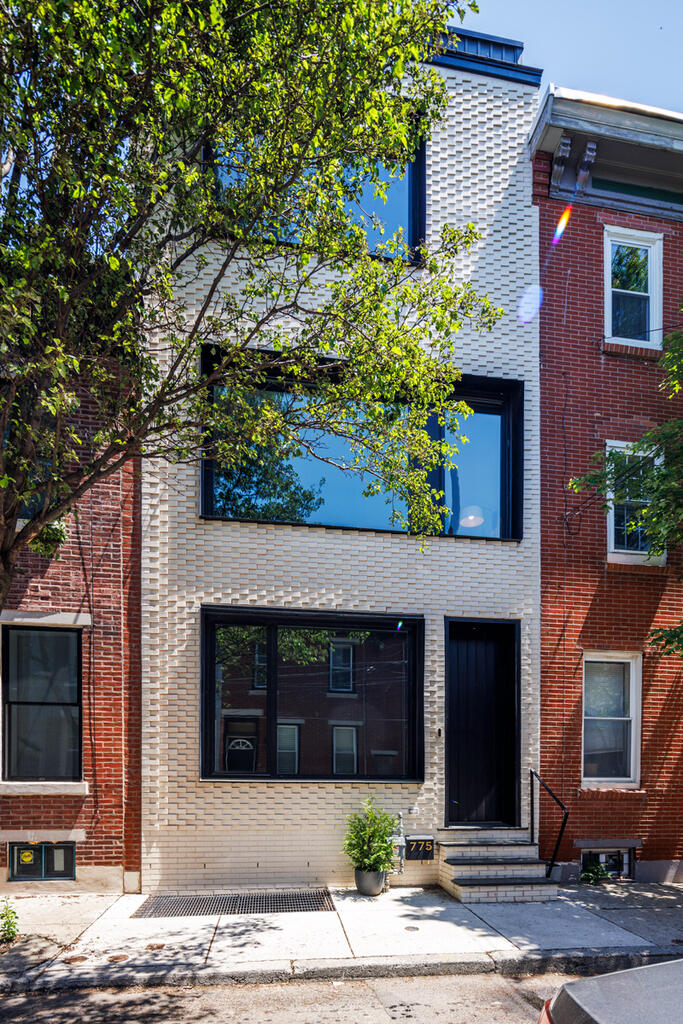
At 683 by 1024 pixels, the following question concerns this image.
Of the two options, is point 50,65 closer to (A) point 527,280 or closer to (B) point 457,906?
(A) point 527,280

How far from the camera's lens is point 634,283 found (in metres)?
10.8

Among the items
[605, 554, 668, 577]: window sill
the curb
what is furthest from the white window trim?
the curb

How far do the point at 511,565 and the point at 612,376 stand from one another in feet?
10.4

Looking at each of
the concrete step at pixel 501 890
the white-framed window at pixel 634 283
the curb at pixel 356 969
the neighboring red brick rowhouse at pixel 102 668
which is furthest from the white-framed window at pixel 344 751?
the white-framed window at pixel 634 283

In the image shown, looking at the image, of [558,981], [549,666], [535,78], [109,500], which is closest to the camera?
[558,981]

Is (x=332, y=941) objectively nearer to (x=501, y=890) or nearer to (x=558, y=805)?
(x=501, y=890)

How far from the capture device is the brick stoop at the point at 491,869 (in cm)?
847

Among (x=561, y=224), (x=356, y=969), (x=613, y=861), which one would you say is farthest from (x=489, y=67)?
(x=356, y=969)

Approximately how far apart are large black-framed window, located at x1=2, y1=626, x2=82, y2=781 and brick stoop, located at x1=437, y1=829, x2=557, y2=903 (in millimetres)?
4573

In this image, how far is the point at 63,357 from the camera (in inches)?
224

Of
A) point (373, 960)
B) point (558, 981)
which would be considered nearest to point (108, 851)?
point (373, 960)

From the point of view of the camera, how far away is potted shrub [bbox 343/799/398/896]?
28.0ft

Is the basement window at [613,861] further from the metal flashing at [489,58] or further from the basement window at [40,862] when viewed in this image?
the metal flashing at [489,58]

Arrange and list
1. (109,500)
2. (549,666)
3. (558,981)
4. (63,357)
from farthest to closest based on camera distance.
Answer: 1. (549,666)
2. (109,500)
3. (558,981)
4. (63,357)
